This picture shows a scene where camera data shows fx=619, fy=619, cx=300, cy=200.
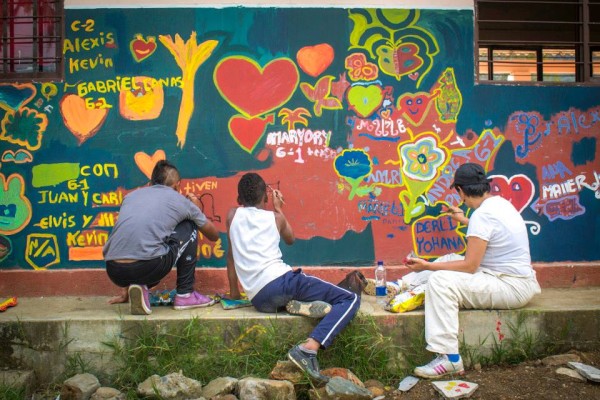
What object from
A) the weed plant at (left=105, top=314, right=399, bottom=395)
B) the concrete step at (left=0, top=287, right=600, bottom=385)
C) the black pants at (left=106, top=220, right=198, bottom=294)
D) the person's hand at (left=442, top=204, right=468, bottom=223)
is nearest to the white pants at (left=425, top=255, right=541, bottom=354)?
the concrete step at (left=0, top=287, right=600, bottom=385)

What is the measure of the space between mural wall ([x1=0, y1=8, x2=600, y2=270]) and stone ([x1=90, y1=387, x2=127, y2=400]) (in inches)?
59.3

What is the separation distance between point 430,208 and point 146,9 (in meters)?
3.13

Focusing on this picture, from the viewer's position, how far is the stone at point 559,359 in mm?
4570

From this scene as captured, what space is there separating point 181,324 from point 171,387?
53 centimetres

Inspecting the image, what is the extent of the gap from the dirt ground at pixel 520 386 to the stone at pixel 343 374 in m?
0.24

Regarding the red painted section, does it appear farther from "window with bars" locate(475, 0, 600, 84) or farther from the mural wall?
"window with bars" locate(475, 0, 600, 84)

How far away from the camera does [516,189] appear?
18.7 ft

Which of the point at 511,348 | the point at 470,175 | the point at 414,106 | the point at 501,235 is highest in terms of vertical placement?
the point at 414,106

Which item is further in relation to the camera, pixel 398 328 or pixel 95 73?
pixel 95 73

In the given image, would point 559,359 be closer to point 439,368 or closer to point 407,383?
point 439,368

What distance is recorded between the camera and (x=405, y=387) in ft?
14.4

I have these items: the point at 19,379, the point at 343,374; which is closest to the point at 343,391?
the point at 343,374

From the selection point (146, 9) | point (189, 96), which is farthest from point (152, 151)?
point (146, 9)

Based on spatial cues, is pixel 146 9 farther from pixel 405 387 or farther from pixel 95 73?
pixel 405 387
